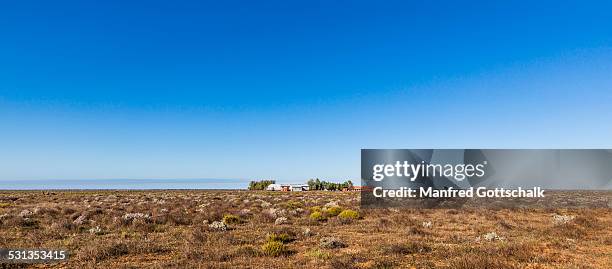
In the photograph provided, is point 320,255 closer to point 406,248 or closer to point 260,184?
point 406,248

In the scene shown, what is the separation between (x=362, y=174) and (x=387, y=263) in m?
16.9

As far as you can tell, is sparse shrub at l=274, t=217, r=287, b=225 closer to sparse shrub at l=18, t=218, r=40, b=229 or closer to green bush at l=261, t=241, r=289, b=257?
green bush at l=261, t=241, r=289, b=257

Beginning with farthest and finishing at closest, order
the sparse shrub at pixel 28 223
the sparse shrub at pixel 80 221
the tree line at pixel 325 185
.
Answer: the tree line at pixel 325 185
the sparse shrub at pixel 80 221
the sparse shrub at pixel 28 223

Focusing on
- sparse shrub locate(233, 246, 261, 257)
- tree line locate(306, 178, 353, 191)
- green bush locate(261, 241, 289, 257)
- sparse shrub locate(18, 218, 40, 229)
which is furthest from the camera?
tree line locate(306, 178, 353, 191)

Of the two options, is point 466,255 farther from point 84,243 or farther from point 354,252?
point 84,243

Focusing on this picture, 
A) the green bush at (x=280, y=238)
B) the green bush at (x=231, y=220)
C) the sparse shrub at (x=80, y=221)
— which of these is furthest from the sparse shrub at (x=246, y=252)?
the sparse shrub at (x=80, y=221)

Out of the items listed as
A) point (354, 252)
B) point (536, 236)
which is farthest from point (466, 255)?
point (536, 236)

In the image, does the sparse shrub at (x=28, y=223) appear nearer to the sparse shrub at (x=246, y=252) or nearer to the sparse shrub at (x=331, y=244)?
the sparse shrub at (x=246, y=252)

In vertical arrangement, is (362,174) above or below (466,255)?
above

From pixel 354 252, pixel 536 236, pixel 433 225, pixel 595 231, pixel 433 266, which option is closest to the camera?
pixel 433 266

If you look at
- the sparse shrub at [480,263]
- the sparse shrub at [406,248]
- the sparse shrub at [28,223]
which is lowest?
the sparse shrub at [28,223]

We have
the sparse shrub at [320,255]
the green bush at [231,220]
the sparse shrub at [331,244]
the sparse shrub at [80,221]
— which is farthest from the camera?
the green bush at [231,220]

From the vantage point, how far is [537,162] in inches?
1507

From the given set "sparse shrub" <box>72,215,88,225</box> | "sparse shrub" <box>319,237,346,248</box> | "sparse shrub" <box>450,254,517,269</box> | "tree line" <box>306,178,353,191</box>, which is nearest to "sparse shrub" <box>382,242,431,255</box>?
"sparse shrub" <box>319,237,346,248</box>
